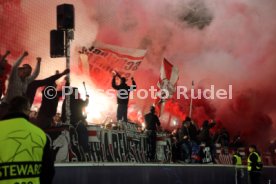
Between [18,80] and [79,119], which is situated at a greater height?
[18,80]

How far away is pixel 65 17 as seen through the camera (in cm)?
1045

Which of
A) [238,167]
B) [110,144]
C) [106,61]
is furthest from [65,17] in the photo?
[106,61]

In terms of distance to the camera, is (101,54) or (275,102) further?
(275,102)

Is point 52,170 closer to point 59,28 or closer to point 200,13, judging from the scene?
point 59,28

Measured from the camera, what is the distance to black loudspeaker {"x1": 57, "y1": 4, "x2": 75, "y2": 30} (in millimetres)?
Result: 10414

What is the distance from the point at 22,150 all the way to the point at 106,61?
1747cm

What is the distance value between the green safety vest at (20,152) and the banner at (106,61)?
16.7 m

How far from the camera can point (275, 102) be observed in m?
30.5

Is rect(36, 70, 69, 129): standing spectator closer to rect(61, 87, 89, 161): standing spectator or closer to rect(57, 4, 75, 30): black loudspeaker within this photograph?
rect(61, 87, 89, 161): standing spectator

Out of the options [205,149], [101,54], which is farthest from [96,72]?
[205,149]

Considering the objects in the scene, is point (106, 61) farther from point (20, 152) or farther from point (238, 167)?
point (20, 152)

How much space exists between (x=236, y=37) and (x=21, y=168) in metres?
26.3

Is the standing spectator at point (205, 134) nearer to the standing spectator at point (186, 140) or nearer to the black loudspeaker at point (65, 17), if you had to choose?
the standing spectator at point (186, 140)

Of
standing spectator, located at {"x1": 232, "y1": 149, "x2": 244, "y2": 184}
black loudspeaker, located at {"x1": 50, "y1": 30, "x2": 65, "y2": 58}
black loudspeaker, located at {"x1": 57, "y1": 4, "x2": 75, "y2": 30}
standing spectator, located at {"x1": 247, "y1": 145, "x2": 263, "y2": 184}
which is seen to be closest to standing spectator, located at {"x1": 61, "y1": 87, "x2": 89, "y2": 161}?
black loudspeaker, located at {"x1": 50, "y1": 30, "x2": 65, "y2": 58}
